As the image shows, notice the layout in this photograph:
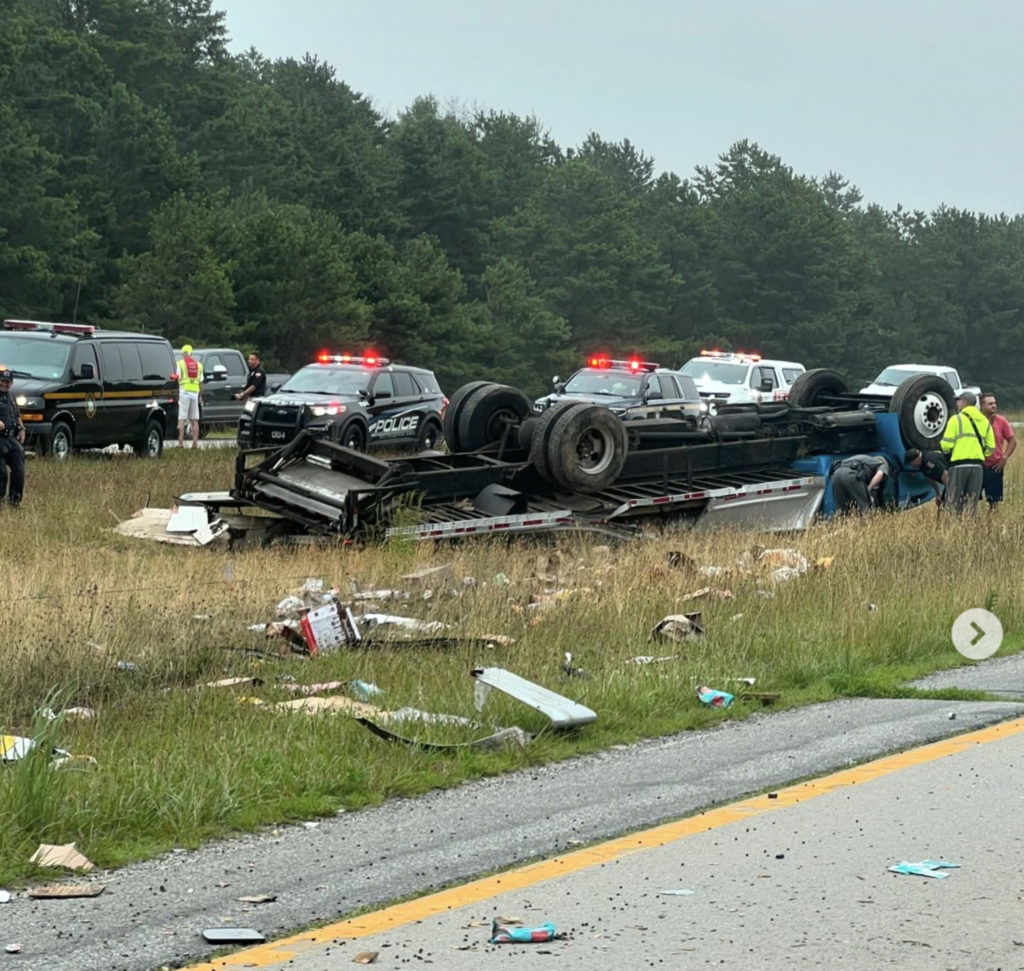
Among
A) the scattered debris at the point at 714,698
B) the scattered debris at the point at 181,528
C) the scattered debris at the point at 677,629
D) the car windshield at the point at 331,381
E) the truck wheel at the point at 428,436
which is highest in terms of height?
the car windshield at the point at 331,381

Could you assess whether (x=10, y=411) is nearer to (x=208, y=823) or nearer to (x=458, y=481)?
(x=458, y=481)

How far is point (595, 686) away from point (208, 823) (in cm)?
332

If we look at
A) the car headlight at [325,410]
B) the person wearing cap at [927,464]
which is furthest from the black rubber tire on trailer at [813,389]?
the car headlight at [325,410]

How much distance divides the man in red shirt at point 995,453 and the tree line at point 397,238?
28358 mm

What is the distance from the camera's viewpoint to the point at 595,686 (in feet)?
31.7

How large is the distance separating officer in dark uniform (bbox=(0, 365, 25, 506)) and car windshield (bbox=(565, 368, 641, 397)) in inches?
448

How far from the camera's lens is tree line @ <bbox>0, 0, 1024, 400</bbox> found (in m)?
53.2

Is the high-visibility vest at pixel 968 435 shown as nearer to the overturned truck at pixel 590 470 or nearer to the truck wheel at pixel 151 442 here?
the overturned truck at pixel 590 470

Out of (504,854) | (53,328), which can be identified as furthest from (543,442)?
(504,854)

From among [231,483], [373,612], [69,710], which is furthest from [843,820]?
[231,483]

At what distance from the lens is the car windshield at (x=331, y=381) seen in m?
30.1

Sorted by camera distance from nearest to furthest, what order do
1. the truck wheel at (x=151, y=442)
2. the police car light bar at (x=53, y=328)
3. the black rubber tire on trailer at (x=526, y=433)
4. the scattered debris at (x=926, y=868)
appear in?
the scattered debris at (x=926, y=868)
the black rubber tire on trailer at (x=526, y=433)
the police car light bar at (x=53, y=328)
the truck wheel at (x=151, y=442)

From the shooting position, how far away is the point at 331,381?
3034 centimetres

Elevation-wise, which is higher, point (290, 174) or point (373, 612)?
point (290, 174)
